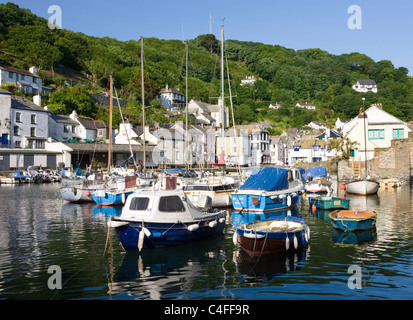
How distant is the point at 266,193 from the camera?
2959 cm

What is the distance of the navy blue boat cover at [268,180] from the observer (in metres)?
30.8

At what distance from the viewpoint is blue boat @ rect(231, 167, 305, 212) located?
29656 mm

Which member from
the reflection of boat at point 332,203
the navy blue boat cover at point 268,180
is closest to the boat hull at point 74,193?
the navy blue boat cover at point 268,180

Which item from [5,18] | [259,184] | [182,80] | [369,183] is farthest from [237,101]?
[259,184]

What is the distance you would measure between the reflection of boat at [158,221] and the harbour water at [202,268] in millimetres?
614

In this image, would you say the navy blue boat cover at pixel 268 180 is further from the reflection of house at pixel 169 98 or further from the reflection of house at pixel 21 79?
the reflection of house at pixel 169 98

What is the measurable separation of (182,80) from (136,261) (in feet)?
527

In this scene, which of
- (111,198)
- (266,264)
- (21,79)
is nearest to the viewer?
(266,264)

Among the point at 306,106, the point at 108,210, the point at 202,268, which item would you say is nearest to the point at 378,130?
the point at 108,210

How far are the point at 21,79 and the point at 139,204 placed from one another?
87.7m

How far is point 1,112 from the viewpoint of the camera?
70.1m

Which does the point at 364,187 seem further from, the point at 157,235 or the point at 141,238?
the point at 141,238

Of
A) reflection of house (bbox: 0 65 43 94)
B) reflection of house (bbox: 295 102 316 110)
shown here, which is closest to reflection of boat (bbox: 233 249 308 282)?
reflection of house (bbox: 0 65 43 94)
